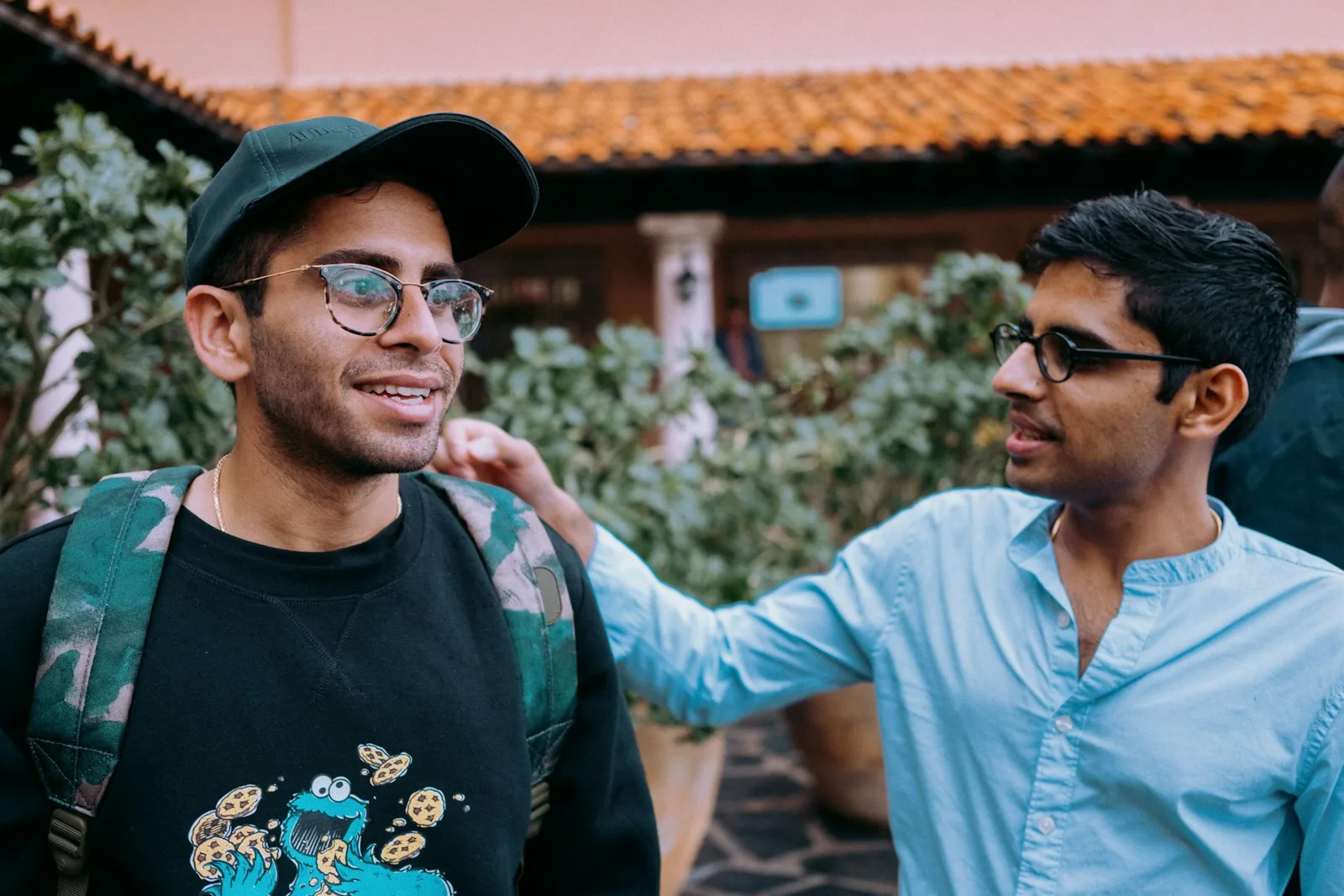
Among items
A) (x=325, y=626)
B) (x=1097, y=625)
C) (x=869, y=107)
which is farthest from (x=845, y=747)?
(x=869, y=107)

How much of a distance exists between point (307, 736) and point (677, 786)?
2.53 m

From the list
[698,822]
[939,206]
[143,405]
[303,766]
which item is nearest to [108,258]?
[143,405]

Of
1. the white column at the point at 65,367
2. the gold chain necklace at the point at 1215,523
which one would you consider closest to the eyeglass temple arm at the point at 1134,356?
the gold chain necklace at the point at 1215,523

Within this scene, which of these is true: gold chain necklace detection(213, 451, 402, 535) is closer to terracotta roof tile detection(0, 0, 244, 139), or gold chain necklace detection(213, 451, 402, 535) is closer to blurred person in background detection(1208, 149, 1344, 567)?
blurred person in background detection(1208, 149, 1344, 567)

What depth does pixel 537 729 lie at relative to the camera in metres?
1.37

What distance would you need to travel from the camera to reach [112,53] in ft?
17.9

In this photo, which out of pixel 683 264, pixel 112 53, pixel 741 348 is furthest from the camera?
pixel 741 348

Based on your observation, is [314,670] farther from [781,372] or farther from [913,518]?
[781,372]

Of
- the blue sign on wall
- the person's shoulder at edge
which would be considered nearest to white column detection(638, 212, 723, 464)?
the blue sign on wall

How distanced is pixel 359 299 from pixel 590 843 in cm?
75

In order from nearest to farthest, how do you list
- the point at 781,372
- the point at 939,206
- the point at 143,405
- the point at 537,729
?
the point at 537,729
the point at 143,405
the point at 781,372
the point at 939,206

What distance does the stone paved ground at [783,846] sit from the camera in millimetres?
4352

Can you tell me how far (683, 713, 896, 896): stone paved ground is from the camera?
4352 mm

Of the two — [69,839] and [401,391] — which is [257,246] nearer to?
[401,391]
